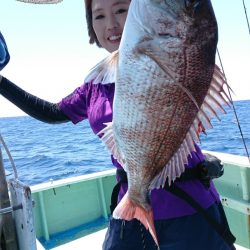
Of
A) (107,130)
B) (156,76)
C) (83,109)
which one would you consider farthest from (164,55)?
(83,109)

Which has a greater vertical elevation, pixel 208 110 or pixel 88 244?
pixel 208 110

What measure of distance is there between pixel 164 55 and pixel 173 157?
400 mm

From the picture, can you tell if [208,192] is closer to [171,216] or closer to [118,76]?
[171,216]

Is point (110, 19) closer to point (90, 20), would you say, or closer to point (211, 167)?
point (90, 20)

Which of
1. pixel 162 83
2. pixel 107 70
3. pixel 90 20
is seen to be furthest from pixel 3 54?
pixel 162 83

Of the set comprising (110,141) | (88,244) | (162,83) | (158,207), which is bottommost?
(88,244)

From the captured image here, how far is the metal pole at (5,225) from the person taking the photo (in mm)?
2379

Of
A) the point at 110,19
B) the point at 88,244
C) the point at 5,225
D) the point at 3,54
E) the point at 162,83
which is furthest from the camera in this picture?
the point at 88,244

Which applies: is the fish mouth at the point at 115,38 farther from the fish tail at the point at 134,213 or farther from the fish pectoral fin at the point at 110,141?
the fish tail at the point at 134,213

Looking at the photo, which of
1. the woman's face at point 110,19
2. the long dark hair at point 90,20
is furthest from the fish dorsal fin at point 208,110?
the long dark hair at point 90,20

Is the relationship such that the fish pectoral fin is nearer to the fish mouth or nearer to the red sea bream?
the red sea bream

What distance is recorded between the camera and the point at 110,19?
64.2 inches

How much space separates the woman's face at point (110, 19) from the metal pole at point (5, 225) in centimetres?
118

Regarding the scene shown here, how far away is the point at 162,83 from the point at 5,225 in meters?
1.70
